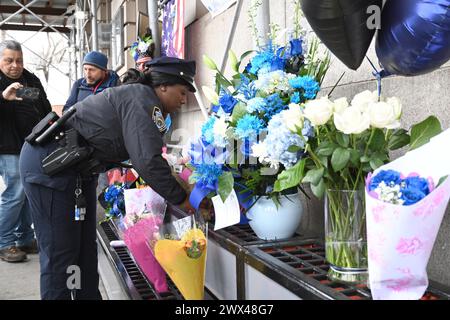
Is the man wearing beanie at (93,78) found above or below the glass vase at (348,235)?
above

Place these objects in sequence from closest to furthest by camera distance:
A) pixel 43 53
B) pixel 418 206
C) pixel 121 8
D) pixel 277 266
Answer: pixel 418 206, pixel 277 266, pixel 121 8, pixel 43 53

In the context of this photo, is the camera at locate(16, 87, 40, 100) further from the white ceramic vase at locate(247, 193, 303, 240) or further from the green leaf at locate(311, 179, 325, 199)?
the green leaf at locate(311, 179, 325, 199)

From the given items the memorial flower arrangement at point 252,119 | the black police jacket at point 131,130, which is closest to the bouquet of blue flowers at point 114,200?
the black police jacket at point 131,130

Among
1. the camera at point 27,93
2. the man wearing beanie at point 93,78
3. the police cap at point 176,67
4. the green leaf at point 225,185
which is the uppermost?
the man wearing beanie at point 93,78

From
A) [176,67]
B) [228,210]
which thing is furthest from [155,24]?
[228,210]

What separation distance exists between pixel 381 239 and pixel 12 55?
9.01 ft

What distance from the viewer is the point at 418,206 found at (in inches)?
27.4

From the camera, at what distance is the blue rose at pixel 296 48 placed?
1.22 meters

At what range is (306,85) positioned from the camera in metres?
1.09

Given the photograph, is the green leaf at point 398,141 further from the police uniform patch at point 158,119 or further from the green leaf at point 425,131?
the police uniform patch at point 158,119

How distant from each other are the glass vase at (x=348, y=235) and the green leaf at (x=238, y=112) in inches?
12.7

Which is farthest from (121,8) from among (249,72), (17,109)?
(249,72)

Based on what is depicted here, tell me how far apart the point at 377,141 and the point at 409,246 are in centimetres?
23
